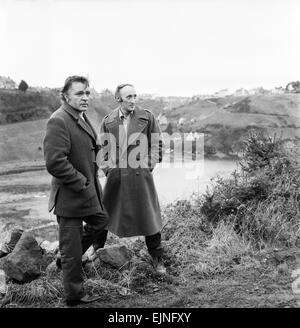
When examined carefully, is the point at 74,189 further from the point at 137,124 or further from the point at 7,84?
the point at 7,84

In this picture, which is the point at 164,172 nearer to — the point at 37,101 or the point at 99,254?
the point at 37,101

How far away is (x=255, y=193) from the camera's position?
21.2ft

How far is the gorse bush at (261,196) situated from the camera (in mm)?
6000

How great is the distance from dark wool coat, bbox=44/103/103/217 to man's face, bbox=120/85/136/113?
1.96 ft

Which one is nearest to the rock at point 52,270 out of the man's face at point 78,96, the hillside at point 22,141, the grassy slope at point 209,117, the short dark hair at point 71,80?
the man's face at point 78,96

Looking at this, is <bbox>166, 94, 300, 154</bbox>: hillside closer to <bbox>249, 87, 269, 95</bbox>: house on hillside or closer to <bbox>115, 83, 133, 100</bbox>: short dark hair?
<bbox>249, 87, 269, 95</bbox>: house on hillside

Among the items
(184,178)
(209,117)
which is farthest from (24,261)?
(209,117)

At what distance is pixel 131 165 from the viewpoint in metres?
4.98

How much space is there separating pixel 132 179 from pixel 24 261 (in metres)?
1.34

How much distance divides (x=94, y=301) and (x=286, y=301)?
5.71ft

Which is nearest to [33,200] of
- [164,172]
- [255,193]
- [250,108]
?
[164,172]

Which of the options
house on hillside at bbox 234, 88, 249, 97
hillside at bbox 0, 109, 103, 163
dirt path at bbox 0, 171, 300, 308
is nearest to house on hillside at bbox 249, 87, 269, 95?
house on hillside at bbox 234, 88, 249, 97

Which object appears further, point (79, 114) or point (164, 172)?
point (164, 172)

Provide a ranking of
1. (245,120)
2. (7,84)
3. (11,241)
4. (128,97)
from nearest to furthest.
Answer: (128,97) → (11,241) → (245,120) → (7,84)
